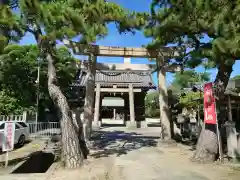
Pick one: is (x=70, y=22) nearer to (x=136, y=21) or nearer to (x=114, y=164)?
(x=136, y=21)

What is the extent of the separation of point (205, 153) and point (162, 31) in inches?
160

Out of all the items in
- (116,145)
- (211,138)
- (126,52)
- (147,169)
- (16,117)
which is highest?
(126,52)

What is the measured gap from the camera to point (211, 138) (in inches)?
289

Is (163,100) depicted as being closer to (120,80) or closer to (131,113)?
(131,113)

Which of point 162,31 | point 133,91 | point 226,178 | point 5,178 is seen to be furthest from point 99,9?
point 133,91

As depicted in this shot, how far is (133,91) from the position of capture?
22.7m

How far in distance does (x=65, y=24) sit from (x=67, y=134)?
10.3 ft

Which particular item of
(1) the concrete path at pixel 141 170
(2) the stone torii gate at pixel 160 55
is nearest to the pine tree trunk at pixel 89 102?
(2) the stone torii gate at pixel 160 55

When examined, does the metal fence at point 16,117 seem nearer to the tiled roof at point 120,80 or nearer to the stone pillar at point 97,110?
the stone pillar at point 97,110

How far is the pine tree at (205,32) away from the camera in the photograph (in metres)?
5.47

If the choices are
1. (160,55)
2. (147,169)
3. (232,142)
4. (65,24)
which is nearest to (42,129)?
(160,55)

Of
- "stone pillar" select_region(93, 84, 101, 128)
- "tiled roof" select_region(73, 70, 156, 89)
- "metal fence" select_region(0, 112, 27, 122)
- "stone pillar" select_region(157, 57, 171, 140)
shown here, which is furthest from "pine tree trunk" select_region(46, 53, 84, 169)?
"tiled roof" select_region(73, 70, 156, 89)

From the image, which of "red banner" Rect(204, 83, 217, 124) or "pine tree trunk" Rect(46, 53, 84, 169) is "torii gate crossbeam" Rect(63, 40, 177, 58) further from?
"pine tree trunk" Rect(46, 53, 84, 169)

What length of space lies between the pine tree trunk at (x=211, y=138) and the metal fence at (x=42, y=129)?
10.2 metres
